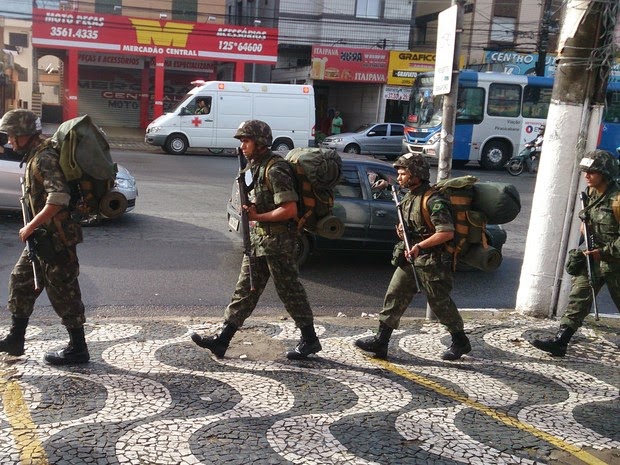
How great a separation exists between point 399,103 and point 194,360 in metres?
28.2

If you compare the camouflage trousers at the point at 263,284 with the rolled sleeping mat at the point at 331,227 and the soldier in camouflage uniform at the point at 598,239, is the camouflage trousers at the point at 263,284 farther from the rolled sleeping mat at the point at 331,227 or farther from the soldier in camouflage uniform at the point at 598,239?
the soldier in camouflage uniform at the point at 598,239

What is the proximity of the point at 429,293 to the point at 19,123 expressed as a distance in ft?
10.3

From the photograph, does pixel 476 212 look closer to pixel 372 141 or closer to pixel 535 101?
pixel 535 101

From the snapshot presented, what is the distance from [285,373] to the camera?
4.70 m

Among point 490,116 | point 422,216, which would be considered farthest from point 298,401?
point 490,116

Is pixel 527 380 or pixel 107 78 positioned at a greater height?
pixel 107 78

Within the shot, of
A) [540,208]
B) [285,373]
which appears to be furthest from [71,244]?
[540,208]

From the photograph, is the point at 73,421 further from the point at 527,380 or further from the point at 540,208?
the point at 540,208

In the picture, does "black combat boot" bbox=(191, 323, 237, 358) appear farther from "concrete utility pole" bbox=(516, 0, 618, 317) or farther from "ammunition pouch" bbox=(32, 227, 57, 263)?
"concrete utility pole" bbox=(516, 0, 618, 317)

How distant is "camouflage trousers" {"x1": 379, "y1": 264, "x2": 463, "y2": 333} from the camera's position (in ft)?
16.2

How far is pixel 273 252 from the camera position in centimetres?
469

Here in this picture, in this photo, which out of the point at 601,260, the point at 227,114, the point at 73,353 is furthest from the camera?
the point at 227,114

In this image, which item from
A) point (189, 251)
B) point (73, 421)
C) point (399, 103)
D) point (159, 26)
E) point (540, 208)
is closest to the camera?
point (73, 421)

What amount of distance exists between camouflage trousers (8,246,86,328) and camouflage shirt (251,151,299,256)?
1.27 metres
